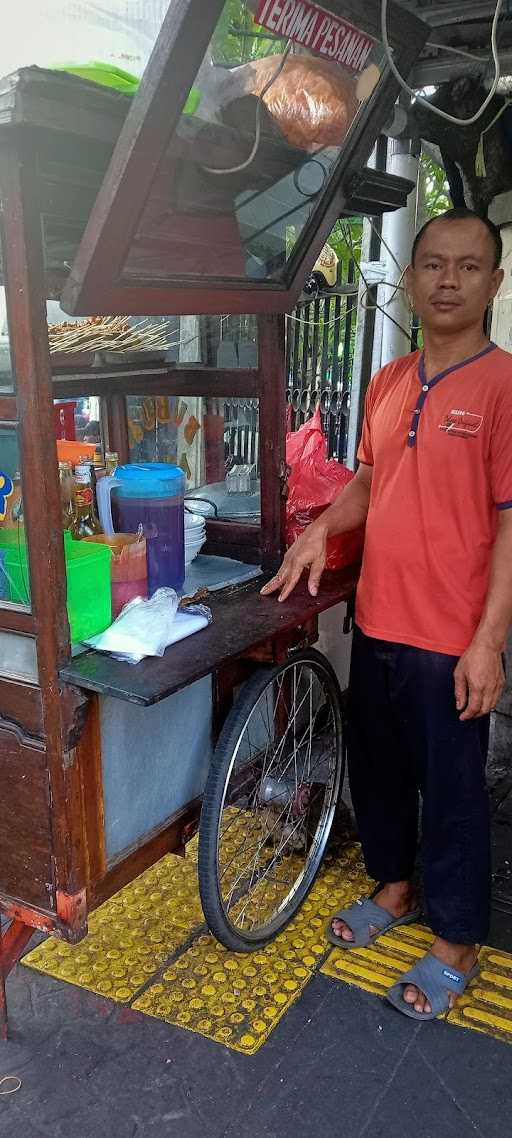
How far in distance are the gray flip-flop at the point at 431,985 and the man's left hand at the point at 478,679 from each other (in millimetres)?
761

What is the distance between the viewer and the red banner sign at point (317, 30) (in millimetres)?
1643

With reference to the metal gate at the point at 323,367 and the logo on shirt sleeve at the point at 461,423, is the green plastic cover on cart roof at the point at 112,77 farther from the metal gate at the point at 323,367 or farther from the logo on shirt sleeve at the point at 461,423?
the metal gate at the point at 323,367

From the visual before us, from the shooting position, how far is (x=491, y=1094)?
2.10 m

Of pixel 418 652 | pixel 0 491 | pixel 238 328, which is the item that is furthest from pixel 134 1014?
pixel 238 328

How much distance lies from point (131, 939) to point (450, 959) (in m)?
0.95

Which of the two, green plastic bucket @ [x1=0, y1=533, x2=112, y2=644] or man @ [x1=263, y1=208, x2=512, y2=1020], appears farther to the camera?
man @ [x1=263, y1=208, x2=512, y2=1020]

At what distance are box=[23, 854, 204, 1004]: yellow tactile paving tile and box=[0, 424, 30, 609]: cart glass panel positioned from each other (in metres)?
1.22

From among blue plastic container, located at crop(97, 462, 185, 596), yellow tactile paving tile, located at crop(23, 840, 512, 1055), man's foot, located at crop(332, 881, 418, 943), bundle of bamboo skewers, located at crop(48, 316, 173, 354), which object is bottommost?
yellow tactile paving tile, located at crop(23, 840, 512, 1055)

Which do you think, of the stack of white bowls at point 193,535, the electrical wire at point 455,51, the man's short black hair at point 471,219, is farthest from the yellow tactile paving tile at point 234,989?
the electrical wire at point 455,51

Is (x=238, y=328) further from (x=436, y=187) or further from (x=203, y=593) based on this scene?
(x=436, y=187)

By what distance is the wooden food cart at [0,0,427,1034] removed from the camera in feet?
5.15

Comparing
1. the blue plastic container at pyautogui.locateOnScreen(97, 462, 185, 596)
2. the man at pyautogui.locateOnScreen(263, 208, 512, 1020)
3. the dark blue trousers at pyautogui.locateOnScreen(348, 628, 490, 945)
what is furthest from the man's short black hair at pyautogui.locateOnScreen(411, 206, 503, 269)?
the dark blue trousers at pyautogui.locateOnScreen(348, 628, 490, 945)

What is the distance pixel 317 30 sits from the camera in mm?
1759

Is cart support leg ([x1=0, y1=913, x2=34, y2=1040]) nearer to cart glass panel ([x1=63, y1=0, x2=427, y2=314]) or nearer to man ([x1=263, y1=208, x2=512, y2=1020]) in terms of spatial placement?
man ([x1=263, y1=208, x2=512, y2=1020])
